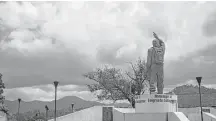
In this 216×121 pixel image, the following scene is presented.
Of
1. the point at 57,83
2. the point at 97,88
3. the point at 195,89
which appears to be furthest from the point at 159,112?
the point at 195,89

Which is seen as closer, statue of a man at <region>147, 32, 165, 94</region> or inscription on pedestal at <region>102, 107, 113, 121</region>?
statue of a man at <region>147, 32, 165, 94</region>

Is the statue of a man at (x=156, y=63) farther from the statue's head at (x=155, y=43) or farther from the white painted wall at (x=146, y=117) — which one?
the white painted wall at (x=146, y=117)

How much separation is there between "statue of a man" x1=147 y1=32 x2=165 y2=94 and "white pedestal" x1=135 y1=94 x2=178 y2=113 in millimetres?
1083

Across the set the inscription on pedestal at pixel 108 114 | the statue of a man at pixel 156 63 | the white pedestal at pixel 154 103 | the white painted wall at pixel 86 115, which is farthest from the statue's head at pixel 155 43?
the white painted wall at pixel 86 115

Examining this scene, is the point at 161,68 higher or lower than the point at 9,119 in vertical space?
higher

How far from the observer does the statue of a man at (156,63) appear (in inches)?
736

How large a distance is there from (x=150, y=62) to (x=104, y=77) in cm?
1355

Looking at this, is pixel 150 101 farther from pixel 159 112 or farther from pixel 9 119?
pixel 9 119

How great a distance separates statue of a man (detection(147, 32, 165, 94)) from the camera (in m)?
18.7

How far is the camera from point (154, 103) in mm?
17406

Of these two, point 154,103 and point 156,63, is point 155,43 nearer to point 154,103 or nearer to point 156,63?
point 156,63

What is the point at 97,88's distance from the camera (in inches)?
1308

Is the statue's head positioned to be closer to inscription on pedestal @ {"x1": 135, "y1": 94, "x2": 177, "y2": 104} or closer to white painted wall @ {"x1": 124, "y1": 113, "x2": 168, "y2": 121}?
inscription on pedestal @ {"x1": 135, "y1": 94, "x2": 177, "y2": 104}

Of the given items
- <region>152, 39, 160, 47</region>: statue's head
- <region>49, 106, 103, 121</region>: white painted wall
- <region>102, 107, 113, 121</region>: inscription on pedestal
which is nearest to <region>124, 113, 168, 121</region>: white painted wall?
<region>152, 39, 160, 47</region>: statue's head
